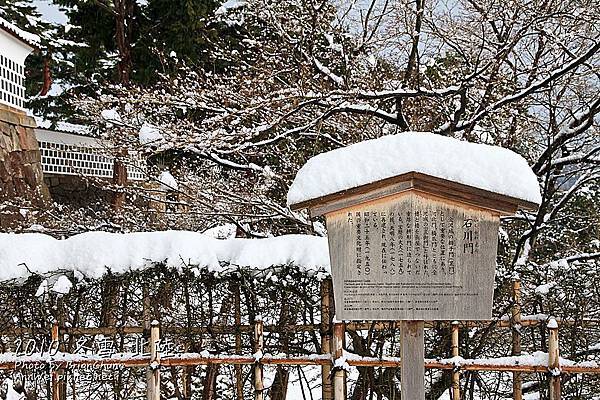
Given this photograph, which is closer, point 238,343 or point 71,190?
point 238,343

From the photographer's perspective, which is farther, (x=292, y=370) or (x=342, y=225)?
(x=292, y=370)

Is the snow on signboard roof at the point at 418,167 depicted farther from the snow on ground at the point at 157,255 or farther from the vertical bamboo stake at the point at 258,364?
the vertical bamboo stake at the point at 258,364

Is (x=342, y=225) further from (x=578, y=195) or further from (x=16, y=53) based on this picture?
(x=16, y=53)

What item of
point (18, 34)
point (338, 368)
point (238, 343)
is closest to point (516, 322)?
point (338, 368)

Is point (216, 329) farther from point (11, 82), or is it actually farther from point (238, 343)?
point (11, 82)

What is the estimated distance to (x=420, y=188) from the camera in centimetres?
383

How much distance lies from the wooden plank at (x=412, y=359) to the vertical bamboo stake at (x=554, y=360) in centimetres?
163

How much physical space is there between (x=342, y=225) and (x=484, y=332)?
2.48m

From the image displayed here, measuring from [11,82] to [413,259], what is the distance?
11979 mm

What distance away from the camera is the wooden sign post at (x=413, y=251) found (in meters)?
3.77

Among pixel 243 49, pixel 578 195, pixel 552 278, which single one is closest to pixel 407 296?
pixel 552 278

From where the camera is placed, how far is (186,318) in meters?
5.73

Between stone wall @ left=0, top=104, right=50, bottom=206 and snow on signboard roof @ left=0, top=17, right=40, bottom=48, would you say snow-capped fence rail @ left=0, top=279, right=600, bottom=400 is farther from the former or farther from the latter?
snow on signboard roof @ left=0, top=17, right=40, bottom=48

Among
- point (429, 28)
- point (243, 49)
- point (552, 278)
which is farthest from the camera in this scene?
point (243, 49)
